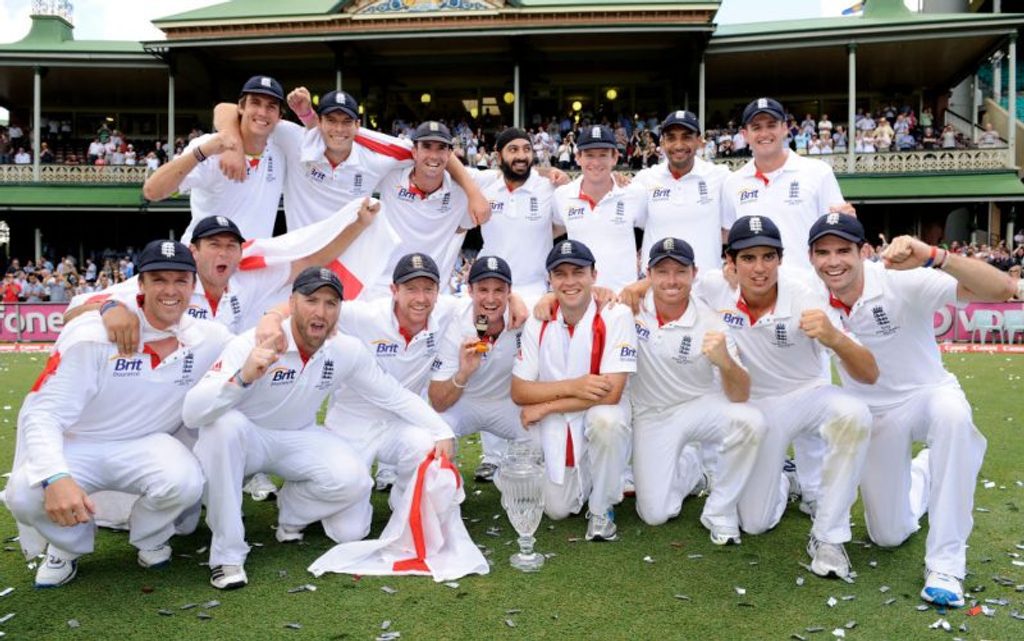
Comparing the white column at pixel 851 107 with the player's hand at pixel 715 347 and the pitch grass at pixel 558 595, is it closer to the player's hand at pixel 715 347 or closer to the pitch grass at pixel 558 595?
the pitch grass at pixel 558 595

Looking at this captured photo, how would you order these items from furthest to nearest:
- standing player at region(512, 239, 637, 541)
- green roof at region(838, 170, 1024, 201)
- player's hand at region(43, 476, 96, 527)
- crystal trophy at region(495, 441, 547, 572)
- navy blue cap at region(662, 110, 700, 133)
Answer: green roof at region(838, 170, 1024, 201) → navy blue cap at region(662, 110, 700, 133) → standing player at region(512, 239, 637, 541) → crystal trophy at region(495, 441, 547, 572) → player's hand at region(43, 476, 96, 527)

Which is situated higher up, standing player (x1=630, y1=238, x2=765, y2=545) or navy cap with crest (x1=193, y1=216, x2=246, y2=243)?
navy cap with crest (x1=193, y1=216, x2=246, y2=243)

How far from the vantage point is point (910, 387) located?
190 inches

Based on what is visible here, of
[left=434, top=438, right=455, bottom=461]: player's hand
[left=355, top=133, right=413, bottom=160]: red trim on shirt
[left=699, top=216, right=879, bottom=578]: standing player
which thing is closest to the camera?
[left=699, top=216, right=879, bottom=578]: standing player

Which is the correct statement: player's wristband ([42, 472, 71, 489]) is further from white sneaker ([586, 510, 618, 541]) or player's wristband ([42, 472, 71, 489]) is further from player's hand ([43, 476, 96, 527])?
white sneaker ([586, 510, 618, 541])

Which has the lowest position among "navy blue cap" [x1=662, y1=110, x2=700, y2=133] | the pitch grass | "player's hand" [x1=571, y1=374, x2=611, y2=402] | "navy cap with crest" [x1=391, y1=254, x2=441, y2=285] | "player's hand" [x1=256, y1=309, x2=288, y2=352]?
the pitch grass

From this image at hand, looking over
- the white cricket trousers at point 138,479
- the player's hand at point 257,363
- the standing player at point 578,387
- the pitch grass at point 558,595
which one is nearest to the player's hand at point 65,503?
the white cricket trousers at point 138,479

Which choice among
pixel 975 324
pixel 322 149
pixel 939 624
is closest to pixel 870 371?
pixel 939 624

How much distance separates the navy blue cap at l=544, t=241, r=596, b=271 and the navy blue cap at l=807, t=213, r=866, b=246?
5.09ft

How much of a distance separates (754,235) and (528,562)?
2402 mm

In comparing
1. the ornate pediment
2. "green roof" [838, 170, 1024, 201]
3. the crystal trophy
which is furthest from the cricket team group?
"green roof" [838, 170, 1024, 201]

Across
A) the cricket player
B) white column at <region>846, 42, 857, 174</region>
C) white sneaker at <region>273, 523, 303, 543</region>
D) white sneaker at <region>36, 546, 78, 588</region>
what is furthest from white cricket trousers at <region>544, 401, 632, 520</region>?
white column at <region>846, 42, 857, 174</region>

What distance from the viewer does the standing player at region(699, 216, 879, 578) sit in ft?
15.3

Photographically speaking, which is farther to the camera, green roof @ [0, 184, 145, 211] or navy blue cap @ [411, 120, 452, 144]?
green roof @ [0, 184, 145, 211]
